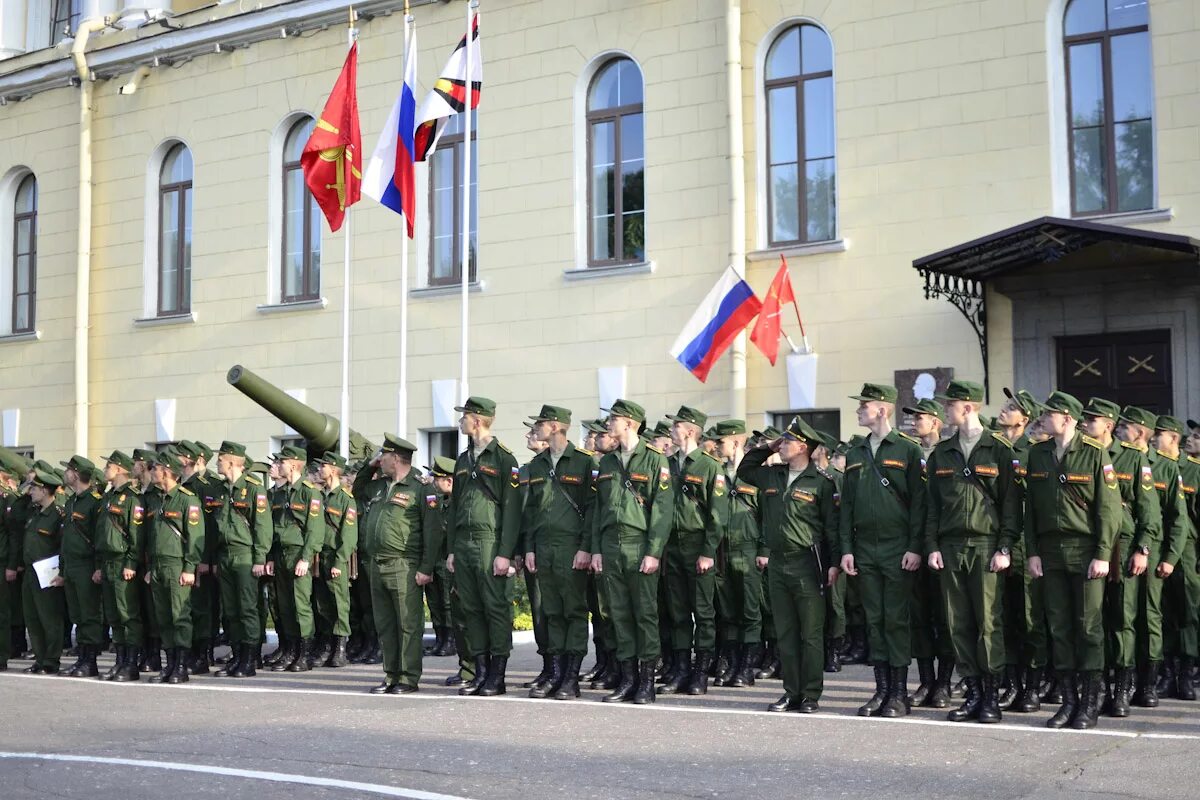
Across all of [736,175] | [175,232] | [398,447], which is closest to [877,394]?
[398,447]

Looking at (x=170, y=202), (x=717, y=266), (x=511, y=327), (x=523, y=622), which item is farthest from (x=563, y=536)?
(x=170, y=202)

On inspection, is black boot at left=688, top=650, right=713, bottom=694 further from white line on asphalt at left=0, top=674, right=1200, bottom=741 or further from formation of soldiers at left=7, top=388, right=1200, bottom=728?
white line on asphalt at left=0, top=674, right=1200, bottom=741

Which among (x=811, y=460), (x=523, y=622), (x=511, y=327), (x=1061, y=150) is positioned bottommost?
(x=523, y=622)

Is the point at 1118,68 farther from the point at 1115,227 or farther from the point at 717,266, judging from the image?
the point at 717,266

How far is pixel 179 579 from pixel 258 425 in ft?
31.9

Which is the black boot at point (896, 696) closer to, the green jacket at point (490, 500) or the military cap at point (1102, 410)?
the military cap at point (1102, 410)

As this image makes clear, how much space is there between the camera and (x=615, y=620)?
11.3m

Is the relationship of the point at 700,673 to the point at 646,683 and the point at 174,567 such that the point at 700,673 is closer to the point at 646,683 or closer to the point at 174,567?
the point at 646,683

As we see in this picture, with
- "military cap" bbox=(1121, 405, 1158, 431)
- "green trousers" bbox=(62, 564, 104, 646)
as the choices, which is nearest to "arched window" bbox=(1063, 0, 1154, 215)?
"military cap" bbox=(1121, 405, 1158, 431)

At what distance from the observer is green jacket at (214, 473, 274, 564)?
14.0 meters

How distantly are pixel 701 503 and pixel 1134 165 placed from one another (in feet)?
24.9

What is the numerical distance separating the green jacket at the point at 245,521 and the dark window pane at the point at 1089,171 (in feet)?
28.8

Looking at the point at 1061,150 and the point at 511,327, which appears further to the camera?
the point at 511,327

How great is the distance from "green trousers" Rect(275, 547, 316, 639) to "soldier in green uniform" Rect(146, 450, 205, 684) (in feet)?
2.62
